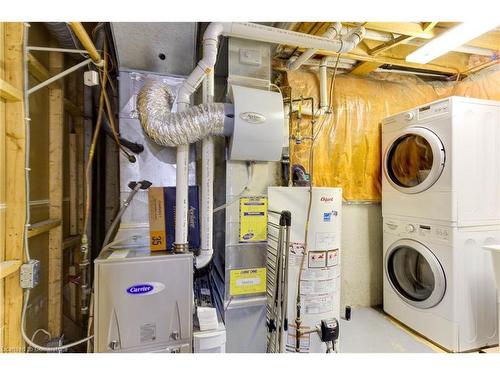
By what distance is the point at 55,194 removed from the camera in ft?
5.25

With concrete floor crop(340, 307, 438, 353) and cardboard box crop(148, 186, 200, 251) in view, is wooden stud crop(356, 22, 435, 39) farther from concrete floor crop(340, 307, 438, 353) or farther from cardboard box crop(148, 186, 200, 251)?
concrete floor crop(340, 307, 438, 353)

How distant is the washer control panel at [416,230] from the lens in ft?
6.36

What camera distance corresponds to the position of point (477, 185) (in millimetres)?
1927

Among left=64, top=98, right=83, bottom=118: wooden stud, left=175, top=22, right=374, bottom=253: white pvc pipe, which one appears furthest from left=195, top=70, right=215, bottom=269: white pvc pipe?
left=64, top=98, right=83, bottom=118: wooden stud

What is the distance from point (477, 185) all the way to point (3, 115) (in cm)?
309

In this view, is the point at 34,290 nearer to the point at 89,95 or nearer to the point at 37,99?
the point at 37,99

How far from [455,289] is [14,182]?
292 cm

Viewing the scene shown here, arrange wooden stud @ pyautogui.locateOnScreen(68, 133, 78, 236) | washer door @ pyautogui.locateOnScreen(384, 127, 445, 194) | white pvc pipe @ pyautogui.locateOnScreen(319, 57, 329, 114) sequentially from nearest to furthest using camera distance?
1. wooden stud @ pyautogui.locateOnScreen(68, 133, 78, 236)
2. washer door @ pyautogui.locateOnScreen(384, 127, 445, 194)
3. white pvc pipe @ pyautogui.locateOnScreen(319, 57, 329, 114)

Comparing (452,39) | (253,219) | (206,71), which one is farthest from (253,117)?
(452,39)

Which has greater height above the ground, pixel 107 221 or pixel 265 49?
pixel 265 49

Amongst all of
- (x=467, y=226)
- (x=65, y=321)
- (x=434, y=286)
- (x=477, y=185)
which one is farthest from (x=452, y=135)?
(x=65, y=321)

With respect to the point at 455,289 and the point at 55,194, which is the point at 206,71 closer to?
the point at 55,194

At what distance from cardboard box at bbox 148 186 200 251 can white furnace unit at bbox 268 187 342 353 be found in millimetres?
553

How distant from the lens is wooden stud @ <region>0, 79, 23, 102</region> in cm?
104
